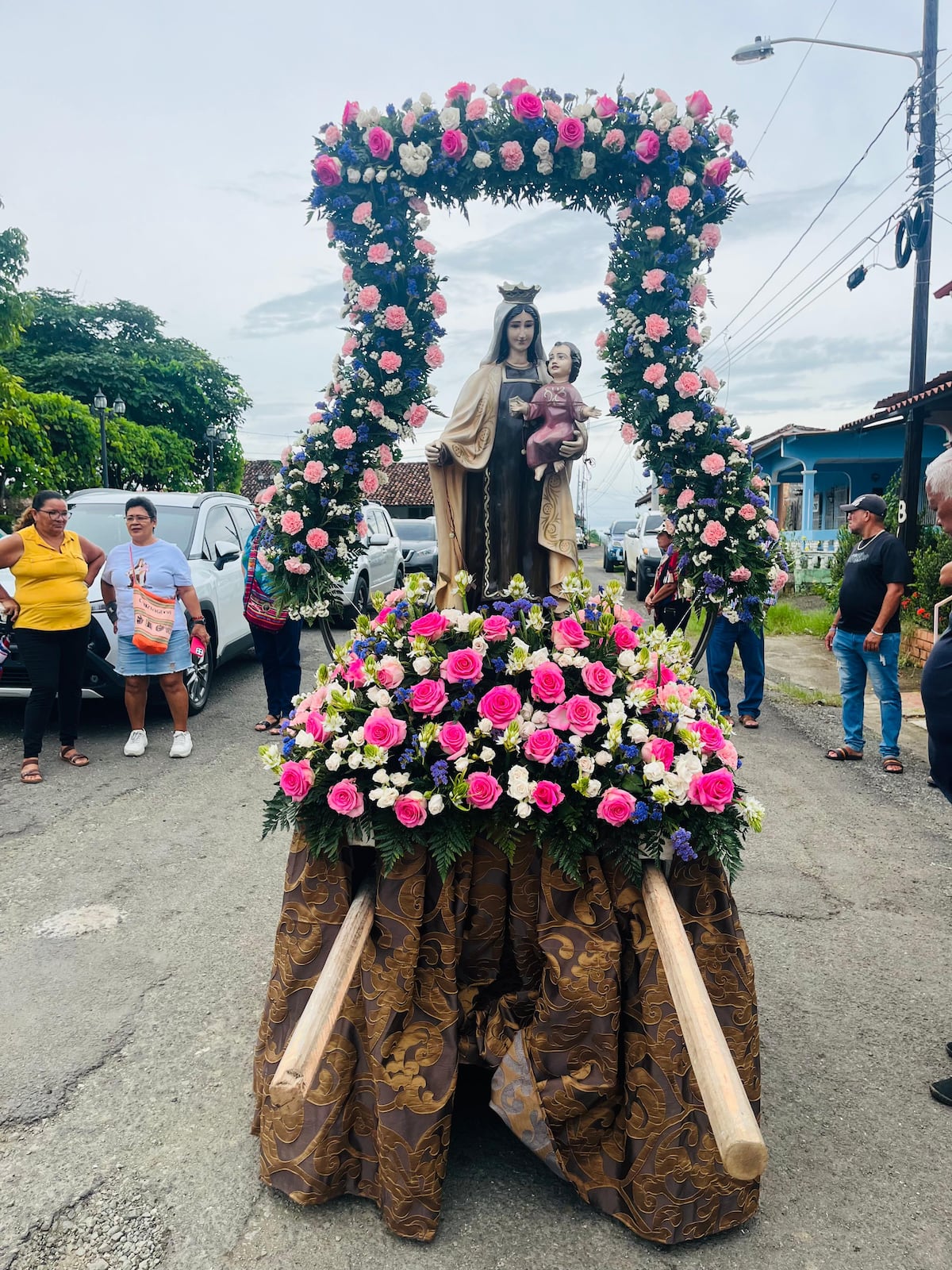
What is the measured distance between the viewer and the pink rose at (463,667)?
2596 mm

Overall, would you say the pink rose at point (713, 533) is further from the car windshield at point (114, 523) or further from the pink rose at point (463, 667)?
the car windshield at point (114, 523)

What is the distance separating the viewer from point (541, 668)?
2.60 metres

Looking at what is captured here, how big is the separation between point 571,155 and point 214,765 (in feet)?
15.5

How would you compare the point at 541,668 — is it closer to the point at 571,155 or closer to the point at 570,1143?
the point at 570,1143

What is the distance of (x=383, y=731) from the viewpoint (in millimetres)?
2498

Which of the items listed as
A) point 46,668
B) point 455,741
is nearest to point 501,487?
point 455,741

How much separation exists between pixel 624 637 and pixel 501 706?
22.3 inches

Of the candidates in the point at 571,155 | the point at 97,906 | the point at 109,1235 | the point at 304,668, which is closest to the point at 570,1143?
the point at 109,1235

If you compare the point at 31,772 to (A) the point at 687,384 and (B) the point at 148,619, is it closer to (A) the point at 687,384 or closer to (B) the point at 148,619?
(B) the point at 148,619

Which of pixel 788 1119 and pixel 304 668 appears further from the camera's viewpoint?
pixel 304 668

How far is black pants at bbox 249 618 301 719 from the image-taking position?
688 cm

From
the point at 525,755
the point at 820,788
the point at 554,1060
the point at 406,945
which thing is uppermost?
the point at 525,755

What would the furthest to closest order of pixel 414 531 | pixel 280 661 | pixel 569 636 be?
pixel 414 531 < pixel 280 661 < pixel 569 636

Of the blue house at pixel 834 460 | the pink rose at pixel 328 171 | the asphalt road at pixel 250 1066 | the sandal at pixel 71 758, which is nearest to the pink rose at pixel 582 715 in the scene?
the asphalt road at pixel 250 1066
